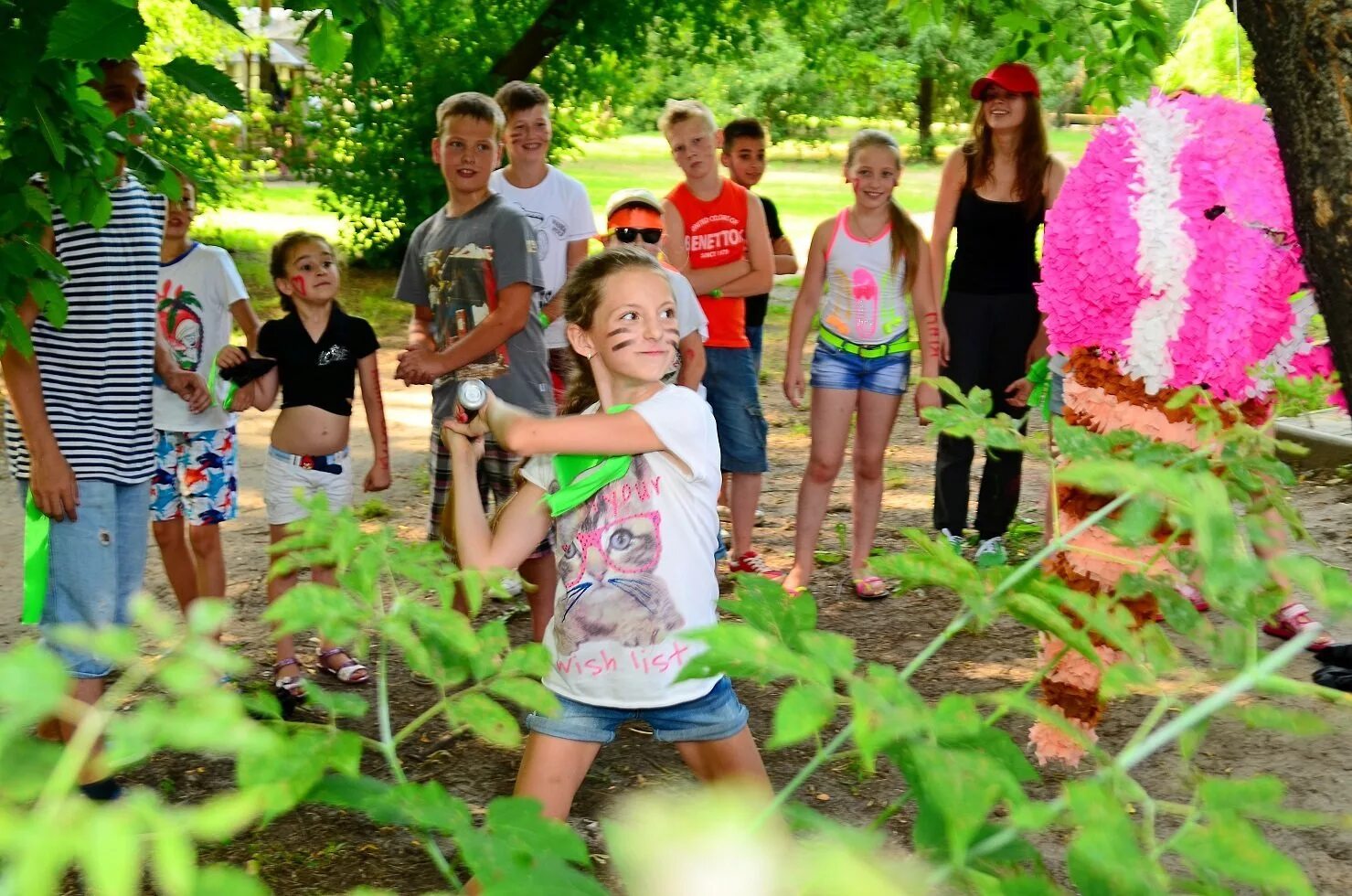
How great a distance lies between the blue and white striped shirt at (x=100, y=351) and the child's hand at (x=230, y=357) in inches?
24.1

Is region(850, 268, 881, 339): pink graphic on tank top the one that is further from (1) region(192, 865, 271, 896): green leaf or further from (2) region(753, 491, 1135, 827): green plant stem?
(1) region(192, 865, 271, 896): green leaf

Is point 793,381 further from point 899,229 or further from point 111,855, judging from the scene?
point 111,855

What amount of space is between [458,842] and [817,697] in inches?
12.4

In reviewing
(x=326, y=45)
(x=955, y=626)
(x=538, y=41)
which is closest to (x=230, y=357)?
(x=326, y=45)

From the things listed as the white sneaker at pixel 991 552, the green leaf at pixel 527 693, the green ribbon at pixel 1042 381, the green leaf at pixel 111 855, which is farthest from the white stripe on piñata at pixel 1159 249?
the green leaf at pixel 111 855

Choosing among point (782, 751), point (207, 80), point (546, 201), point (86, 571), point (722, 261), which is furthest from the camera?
point (722, 261)

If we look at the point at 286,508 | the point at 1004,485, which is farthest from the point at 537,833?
the point at 1004,485

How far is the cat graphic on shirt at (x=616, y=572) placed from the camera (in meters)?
2.38

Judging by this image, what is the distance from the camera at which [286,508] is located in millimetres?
4008

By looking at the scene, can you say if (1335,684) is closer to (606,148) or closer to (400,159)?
(400,159)

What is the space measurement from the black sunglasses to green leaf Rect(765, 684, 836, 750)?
341 cm

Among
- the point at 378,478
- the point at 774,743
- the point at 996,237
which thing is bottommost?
the point at 378,478

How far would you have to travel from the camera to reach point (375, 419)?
4.18 metres

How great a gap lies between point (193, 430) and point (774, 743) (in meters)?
3.37
